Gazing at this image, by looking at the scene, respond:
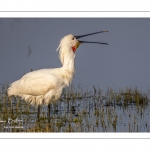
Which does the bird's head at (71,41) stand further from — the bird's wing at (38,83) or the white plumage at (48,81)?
the bird's wing at (38,83)

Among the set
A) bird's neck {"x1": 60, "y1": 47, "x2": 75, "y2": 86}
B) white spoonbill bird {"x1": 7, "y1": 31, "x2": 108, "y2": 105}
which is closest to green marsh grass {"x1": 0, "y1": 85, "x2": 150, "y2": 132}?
white spoonbill bird {"x1": 7, "y1": 31, "x2": 108, "y2": 105}

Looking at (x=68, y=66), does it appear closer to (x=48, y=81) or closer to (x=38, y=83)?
(x=48, y=81)

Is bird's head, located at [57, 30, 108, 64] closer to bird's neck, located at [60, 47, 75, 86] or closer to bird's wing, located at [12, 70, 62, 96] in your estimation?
bird's neck, located at [60, 47, 75, 86]

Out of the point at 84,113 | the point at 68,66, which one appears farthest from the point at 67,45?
the point at 84,113

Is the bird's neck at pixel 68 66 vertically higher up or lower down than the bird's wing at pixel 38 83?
higher up

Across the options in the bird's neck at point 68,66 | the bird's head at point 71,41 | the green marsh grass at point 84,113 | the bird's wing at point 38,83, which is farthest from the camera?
the bird's head at point 71,41

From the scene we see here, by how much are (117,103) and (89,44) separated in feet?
4.89

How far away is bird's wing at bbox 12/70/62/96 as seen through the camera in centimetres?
827

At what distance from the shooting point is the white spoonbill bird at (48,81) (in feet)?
27.3

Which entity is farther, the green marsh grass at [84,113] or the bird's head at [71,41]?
the bird's head at [71,41]

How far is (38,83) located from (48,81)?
18cm

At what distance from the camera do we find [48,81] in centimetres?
826

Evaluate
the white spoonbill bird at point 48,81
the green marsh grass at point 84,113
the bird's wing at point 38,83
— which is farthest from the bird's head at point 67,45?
the green marsh grass at point 84,113
